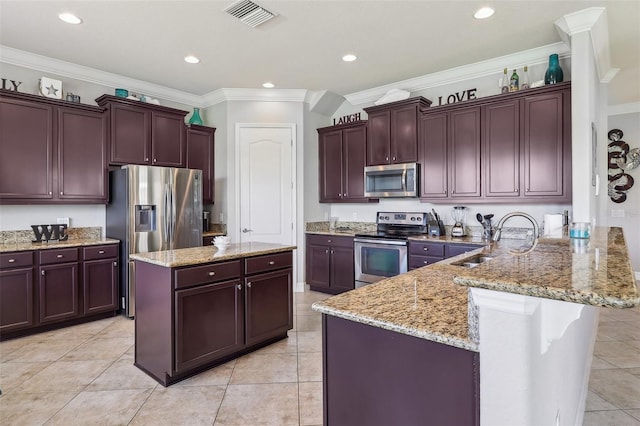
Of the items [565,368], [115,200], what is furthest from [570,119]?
[115,200]

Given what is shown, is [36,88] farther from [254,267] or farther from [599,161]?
[599,161]

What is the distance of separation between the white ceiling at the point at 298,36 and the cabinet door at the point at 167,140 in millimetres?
533

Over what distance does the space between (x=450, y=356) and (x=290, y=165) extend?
421cm

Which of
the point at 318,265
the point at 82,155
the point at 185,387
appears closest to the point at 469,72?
the point at 318,265

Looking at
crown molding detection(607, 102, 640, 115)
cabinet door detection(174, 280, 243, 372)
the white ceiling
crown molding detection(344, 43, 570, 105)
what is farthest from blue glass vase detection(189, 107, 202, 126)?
crown molding detection(607, 102, 640, 115)

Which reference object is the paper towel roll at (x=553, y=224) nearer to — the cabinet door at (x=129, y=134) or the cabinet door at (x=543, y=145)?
the cabinet door at (x=543, y=145)

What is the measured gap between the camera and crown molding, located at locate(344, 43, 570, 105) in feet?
11.9

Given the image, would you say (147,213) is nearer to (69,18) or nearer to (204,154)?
(204,154)

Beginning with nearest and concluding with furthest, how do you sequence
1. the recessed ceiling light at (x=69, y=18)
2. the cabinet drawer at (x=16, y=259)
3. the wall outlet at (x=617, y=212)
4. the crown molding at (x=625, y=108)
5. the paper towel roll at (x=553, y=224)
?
1. the paper towel roll at (x=553, y=224)
2. the recessed ceiling light at (x=69, y=18)
3. the cabinet drawer at (x=16, y=259)
4. the crown molding at (x=625, y=108)
5. the wall outlet at (x=617, y=212)

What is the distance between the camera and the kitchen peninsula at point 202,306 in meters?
2.39

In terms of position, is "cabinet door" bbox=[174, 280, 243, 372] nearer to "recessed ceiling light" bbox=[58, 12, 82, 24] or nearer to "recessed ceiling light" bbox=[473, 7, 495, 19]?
"recessed ceiling light" bbox=[58, 12, 82, 24]

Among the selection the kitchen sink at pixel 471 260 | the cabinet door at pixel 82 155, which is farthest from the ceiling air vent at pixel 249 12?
the kitchen sink at pixel 471 260

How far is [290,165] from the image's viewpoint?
507cm

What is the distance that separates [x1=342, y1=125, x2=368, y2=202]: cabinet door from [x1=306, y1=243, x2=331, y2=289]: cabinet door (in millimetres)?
825
